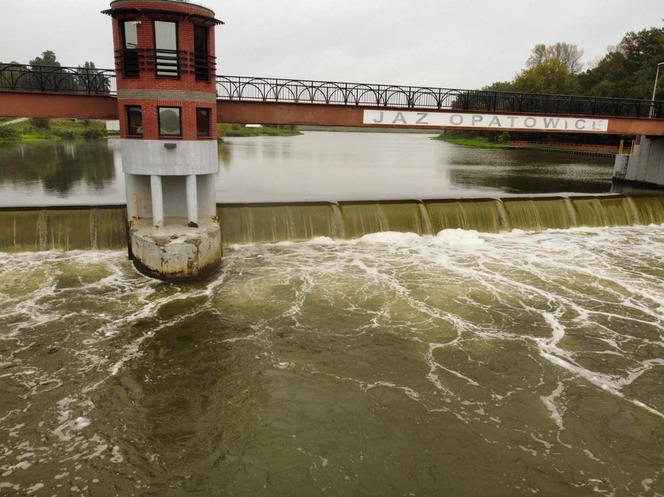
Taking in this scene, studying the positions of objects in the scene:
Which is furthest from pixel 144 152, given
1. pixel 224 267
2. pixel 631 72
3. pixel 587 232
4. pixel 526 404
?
pixel 631 72

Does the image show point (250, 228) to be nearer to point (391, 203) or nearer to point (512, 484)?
point (391, 203)

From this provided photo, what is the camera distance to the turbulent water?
9109 mm

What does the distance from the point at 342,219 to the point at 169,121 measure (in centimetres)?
999

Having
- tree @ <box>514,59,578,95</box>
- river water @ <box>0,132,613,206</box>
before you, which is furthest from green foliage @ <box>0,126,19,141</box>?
tree @ <box>514,59,578,95</box>

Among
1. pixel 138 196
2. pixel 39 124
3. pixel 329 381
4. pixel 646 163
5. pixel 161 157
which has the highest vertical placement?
pixel 39 124

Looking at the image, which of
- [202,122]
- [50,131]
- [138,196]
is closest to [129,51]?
[202,122]

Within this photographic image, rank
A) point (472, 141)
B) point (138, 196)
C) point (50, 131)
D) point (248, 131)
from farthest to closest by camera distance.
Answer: point (248, 131) < point (472, 141) < point (50, 131) < point (138, 196)

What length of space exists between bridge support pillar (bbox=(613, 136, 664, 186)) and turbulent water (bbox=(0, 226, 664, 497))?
21.5 m

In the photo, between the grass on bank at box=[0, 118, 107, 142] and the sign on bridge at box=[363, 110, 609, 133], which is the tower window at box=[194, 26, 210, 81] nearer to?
the sign on bridge at box=[363, 110, 609, 133]

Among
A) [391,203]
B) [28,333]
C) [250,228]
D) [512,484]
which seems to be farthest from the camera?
[391,203]

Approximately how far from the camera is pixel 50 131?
87.4m

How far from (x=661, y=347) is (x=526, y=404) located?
5.87 meters

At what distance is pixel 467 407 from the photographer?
36.2ft

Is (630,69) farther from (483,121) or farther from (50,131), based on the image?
(50,131)
